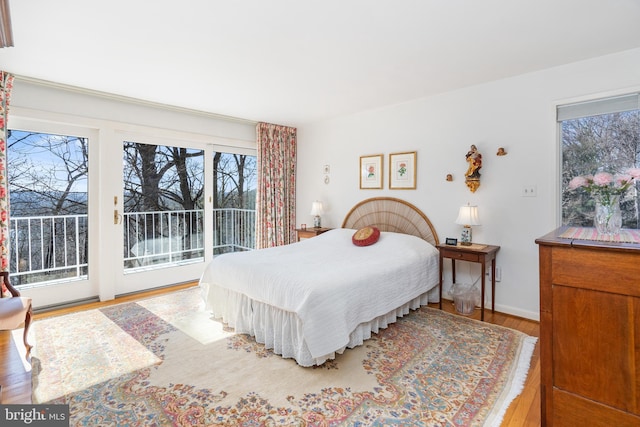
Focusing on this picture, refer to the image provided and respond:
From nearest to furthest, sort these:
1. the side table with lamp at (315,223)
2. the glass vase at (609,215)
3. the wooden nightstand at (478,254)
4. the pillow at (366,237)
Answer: the glass vase at (609,215), the wooden nightstand at (478,254), the pillow at (366,237), the side table with lamp at (315,223)

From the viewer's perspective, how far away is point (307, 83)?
3.22 meters

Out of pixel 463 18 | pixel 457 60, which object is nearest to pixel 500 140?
pixel 457 60

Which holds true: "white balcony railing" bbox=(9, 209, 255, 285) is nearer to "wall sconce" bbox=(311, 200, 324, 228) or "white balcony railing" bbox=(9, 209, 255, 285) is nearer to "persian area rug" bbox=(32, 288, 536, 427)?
"persian area rug" bbox=(32, 288, 536, 427)

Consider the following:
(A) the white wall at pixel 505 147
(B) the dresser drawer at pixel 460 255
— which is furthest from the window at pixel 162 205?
(B) the dresser drawer at pixel 460 255

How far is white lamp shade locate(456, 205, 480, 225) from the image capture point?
314cm

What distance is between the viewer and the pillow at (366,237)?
3504 millimetres

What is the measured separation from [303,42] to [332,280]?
1812 mm

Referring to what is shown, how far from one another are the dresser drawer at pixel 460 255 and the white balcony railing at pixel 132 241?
10.5ft

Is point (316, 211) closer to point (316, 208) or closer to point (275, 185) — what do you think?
point (316, 208)

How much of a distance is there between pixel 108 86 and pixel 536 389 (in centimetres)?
453

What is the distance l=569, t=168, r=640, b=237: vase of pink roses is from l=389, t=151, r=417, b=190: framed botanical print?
2.33 m

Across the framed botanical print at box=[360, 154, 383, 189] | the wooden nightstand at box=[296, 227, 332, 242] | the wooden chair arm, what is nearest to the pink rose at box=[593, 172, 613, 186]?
the framed botanical print at box=[360, 154, 383, 189]

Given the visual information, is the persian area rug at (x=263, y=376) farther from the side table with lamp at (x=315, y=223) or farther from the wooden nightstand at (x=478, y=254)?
the side table with lamp at (x=315, y=223)

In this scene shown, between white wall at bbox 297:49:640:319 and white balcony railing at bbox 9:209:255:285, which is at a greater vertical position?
white wall at bbox 297:49:640:319
